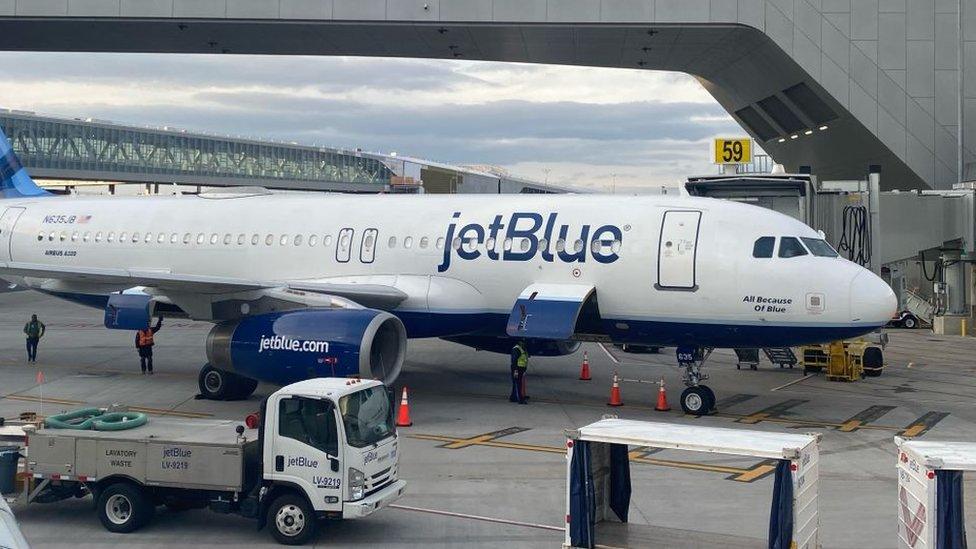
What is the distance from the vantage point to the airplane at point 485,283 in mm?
19312

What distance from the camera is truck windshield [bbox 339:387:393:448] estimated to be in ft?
39.7

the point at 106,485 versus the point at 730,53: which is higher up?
the point at 730,53

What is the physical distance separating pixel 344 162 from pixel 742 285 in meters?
94.9

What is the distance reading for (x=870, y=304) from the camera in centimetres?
1881

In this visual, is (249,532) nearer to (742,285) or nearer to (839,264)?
(742,285)

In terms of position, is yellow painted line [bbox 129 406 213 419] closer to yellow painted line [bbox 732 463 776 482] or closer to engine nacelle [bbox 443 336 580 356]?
engine nacelle [bbox 443 336 580 356]

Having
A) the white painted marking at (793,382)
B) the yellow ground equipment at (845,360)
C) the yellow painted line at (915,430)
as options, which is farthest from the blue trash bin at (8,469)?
the yellow ground equipment at (845,360)

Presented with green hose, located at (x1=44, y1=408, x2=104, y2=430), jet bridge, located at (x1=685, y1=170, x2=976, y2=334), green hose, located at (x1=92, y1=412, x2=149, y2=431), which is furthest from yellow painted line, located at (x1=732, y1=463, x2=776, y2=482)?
jet bridge, located at (x1=685, y1=170, x2=976, y2=334)

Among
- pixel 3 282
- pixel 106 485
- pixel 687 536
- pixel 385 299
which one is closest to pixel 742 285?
pixel 385 299

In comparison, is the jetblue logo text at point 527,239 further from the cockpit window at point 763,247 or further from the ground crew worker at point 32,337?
the ground crew worker at point 32,337

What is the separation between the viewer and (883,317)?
1886 centimetres

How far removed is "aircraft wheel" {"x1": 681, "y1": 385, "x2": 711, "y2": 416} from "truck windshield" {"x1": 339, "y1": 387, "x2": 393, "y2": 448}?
911 centimetres

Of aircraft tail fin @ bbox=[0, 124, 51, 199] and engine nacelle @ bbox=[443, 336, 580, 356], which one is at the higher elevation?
aircraft tail fin @ bbox=[0, 124, 51, 199]

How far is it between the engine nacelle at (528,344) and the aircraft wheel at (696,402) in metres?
4.09
